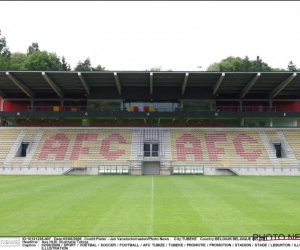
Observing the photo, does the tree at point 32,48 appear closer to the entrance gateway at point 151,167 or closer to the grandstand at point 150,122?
the grandstand at point 150,122

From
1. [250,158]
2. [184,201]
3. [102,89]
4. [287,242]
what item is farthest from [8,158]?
[287,242]

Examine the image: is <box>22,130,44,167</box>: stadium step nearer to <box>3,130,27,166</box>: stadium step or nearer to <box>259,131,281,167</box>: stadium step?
<box>3,130,27,166</box>: stadium step

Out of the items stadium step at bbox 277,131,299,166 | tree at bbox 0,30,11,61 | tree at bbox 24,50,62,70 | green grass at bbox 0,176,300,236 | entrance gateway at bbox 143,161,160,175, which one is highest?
tree at bbox 0,30,11,61

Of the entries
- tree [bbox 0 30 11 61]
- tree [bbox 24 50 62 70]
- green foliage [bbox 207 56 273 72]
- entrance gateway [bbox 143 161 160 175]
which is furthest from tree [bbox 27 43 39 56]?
entrance gateway [bbox 143 161 160 175]

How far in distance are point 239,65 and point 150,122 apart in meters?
48.8

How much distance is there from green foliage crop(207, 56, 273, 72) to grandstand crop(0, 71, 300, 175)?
3884cm

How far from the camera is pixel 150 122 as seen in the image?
174 ft

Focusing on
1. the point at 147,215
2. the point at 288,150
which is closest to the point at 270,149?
the point at 288,150

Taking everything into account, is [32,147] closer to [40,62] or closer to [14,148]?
[14,148]

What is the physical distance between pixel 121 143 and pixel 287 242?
129 feet

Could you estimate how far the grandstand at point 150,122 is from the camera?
44125 millimetres

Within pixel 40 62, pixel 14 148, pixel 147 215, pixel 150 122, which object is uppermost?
pixel 40 62

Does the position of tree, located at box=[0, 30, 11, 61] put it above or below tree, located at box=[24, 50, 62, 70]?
above

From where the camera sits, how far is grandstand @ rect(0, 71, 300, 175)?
1737 inches
